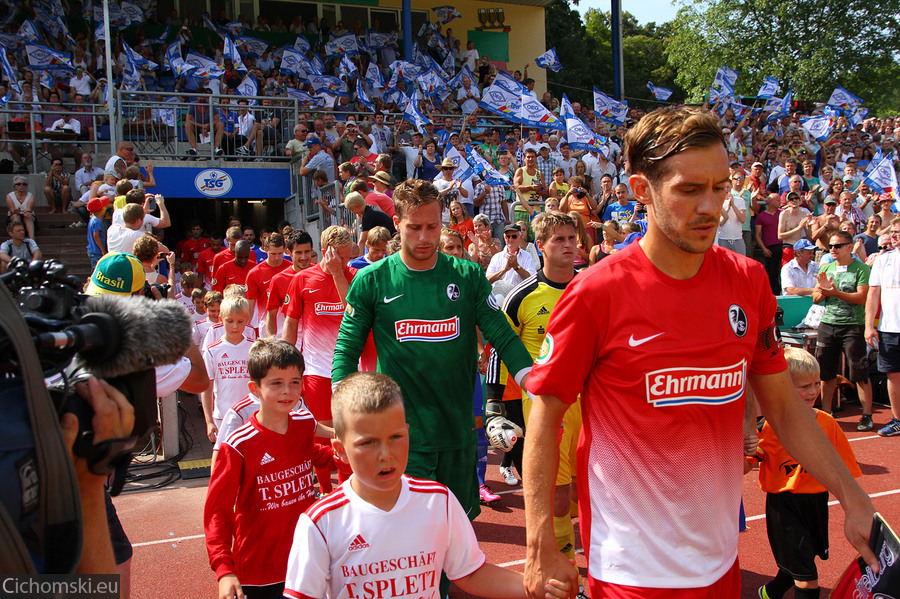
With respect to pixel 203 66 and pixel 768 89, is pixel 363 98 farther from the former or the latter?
pixel 768 89

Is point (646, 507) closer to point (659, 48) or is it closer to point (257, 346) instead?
point (257, 346)

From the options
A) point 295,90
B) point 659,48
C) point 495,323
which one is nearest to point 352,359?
point 495,323

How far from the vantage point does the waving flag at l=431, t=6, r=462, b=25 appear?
1056 inches

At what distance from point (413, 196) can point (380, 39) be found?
2322 centimetres

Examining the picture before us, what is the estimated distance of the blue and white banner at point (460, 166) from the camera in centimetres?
1366

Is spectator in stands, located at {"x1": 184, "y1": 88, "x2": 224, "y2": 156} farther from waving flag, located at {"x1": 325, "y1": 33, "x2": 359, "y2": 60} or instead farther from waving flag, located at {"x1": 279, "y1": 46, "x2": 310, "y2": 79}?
waving flag, located at {"x1": 325, "y1": 33, "x2": 359, "y2": 60}

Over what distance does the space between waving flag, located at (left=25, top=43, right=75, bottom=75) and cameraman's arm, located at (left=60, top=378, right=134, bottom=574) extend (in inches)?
736

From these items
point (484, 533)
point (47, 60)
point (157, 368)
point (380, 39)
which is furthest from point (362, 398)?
point (380, 39)

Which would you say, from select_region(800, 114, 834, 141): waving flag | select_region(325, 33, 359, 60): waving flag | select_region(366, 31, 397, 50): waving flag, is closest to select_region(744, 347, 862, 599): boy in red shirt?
select_region(800, 114, 834, 141): waving flag

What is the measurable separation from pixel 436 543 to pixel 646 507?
0.76m

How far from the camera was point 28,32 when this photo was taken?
1841 cm

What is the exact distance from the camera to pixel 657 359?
2.32m

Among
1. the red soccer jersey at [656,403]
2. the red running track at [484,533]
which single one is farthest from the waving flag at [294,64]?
the red soccer jersey at [656,403]

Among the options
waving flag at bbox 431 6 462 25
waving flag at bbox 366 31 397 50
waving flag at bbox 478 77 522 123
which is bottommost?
waving flag at bbox 478 77 522 123
